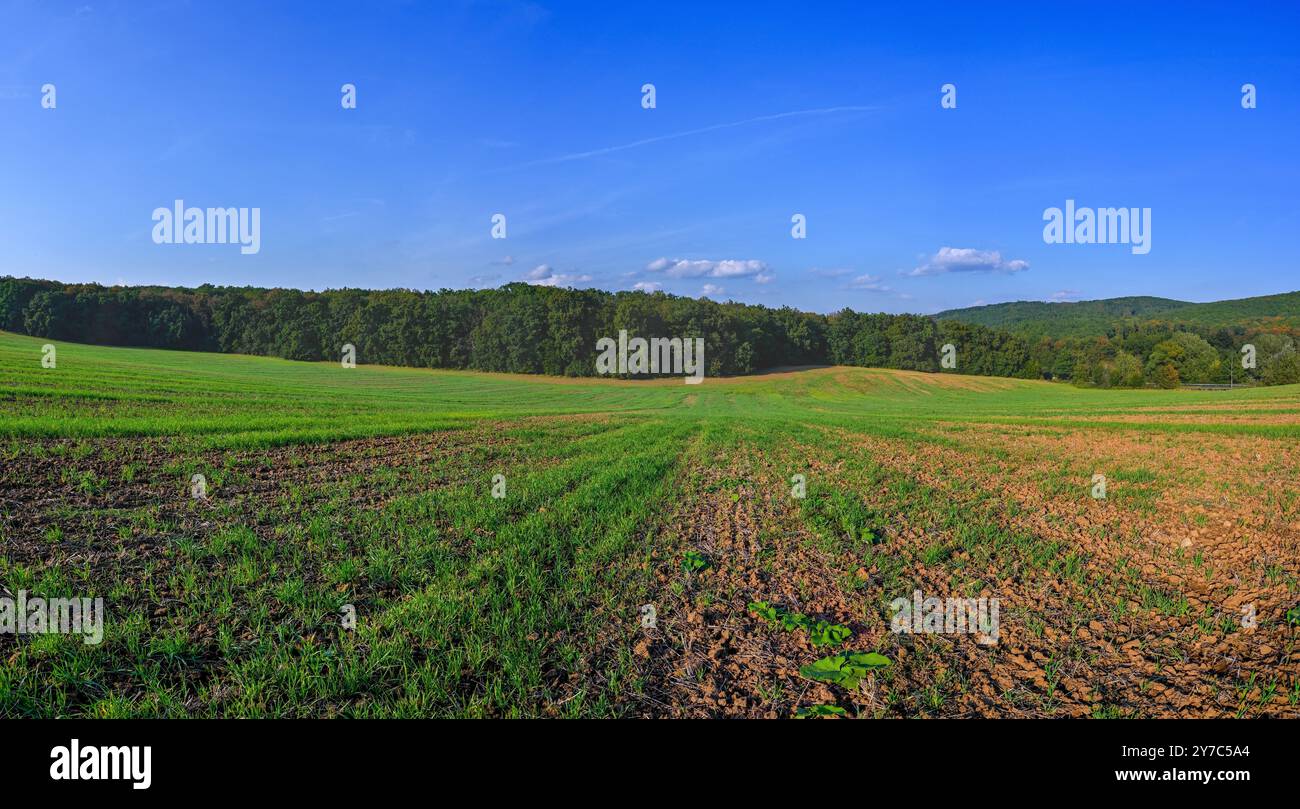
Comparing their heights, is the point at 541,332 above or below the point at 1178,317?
below

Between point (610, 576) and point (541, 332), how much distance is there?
7411 cm

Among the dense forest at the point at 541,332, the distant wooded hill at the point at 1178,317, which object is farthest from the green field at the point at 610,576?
the distant wooded hill at the point at 1178,317

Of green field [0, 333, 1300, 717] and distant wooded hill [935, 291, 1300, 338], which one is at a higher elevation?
distant wooded hill [935, 291, 1300, 338]

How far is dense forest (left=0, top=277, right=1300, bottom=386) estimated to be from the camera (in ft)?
253

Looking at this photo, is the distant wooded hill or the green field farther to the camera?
the distant wooded hill

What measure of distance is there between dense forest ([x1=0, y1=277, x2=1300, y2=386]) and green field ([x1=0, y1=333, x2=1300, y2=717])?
63.6 m

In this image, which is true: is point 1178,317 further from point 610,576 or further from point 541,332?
point 610,576

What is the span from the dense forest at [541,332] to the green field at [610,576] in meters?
63.6

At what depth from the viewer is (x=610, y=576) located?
6.60 m

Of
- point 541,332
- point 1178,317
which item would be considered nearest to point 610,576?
point 541,332

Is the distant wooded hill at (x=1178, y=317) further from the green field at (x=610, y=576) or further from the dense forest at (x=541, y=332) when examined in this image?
the green field at (x=610, y=576)

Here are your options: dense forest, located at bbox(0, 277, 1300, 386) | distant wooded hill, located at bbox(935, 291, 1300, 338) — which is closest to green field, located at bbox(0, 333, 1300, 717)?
dense forest, located at bbox(0, 277, 1300, 386)

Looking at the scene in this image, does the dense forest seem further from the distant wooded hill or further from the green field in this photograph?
the green field
